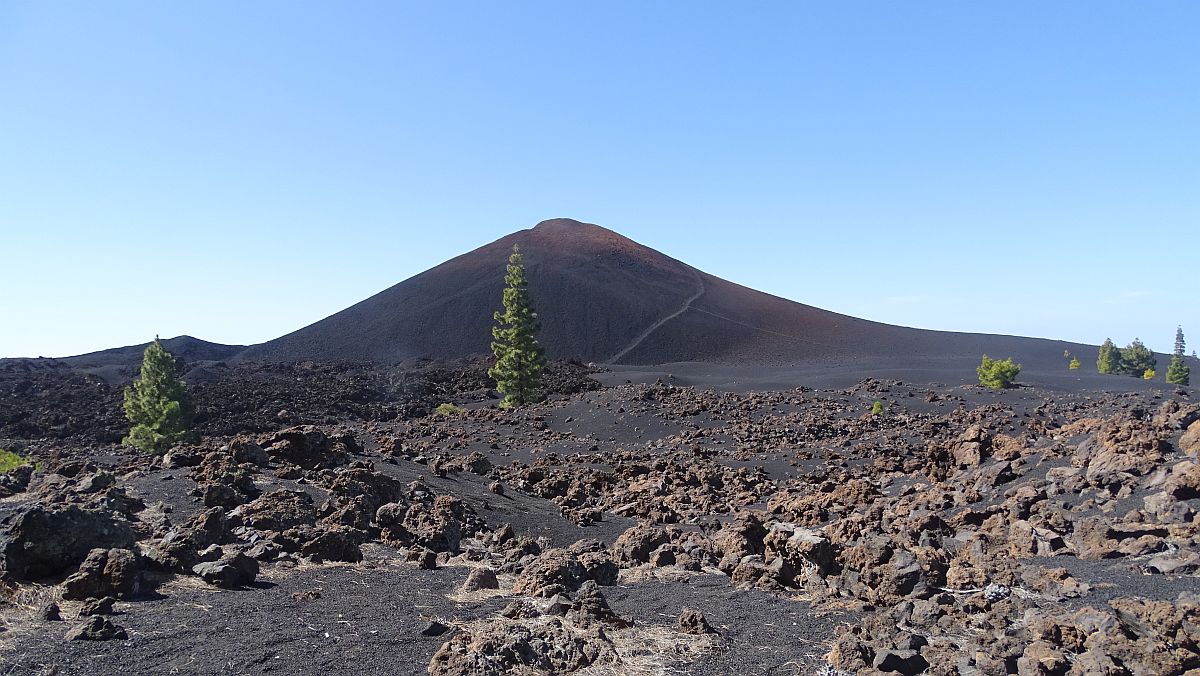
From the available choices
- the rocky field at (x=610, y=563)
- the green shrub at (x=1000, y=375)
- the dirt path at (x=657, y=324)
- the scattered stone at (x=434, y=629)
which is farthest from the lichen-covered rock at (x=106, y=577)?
the dirt path at (x=657, y=324)

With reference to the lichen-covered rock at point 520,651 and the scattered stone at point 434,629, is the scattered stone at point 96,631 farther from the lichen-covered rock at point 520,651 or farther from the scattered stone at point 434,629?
the lichen-covered rock at point 520,651

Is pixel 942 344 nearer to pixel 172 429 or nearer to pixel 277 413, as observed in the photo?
pixel 277 413

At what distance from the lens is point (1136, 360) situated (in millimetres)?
45656

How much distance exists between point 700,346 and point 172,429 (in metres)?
53.1

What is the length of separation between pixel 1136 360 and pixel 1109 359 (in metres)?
2.33

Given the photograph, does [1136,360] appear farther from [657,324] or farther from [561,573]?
[561,573]

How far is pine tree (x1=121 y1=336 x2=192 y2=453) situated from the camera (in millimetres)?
21359

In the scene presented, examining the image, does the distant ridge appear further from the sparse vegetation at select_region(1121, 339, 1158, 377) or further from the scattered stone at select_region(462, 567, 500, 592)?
the scattered stone at select_region(462, 567, 500, 592)

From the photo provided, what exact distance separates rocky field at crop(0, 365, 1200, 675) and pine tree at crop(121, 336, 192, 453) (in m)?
9.62

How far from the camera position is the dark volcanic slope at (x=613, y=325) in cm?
6612

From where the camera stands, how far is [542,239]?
98000 millimetres

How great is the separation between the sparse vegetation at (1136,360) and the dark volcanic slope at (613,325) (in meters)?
11.6

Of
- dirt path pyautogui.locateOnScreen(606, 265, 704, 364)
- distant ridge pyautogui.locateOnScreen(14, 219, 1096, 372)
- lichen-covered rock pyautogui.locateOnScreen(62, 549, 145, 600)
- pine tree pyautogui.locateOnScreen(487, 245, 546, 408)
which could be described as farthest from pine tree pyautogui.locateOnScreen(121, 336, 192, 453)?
dirt path pyautogui.locateOnScreen(606, 265, 704, 364)

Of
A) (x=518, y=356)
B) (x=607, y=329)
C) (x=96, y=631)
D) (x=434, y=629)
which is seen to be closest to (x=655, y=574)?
(x=434, y=629)
